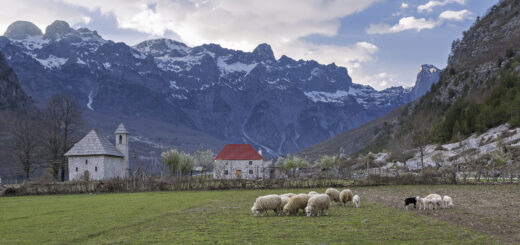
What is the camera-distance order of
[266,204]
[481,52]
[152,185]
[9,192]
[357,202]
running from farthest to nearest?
[481,52], [152,185], [9,192], [357,202], [266,204]

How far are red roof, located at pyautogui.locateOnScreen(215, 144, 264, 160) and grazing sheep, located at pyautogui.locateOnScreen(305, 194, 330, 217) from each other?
60518 mm

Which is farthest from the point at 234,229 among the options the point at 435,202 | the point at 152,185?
the point at 152,185

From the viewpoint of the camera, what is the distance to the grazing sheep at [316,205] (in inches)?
858

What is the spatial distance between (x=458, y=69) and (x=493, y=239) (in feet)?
502

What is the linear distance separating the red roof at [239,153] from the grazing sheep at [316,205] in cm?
6052

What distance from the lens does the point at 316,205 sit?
2197 cm

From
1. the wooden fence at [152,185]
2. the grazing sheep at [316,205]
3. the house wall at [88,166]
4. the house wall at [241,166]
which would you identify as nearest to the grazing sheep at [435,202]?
the grazing sheep at [316,205]

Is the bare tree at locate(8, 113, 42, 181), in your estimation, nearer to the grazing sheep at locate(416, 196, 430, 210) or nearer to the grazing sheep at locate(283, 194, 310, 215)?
the grazing sheep at locate(283, 194, 310, 215)

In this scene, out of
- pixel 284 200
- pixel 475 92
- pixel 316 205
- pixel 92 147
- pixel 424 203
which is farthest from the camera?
pixel 475 92

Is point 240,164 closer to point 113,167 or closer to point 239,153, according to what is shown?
Answer: point 239,153

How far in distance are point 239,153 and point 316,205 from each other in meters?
62.2

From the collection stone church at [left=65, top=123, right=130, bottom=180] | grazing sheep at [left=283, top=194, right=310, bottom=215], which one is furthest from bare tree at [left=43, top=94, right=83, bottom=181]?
grazing sheep at [left=283, top=194, right=310, bottom=215]

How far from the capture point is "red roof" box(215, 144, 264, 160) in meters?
82.9

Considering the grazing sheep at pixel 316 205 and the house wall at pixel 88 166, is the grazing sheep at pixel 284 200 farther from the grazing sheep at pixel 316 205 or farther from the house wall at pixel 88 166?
the house wall at pixel 88 166
